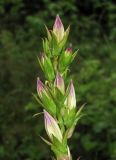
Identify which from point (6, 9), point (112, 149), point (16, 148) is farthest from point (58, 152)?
point (6, 9)

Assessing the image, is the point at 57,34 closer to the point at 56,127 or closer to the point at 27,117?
the point at 56,127

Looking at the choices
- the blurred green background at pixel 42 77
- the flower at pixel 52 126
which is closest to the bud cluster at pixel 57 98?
the flower at pixel 52 126

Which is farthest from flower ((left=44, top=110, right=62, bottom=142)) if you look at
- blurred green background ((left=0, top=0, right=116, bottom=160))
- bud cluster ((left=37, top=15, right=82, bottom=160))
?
blurred green background ((left=0, top=0, right=116, bottom=160))

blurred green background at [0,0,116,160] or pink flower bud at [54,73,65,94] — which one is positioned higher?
pink flower bud at [54,73,65,94]

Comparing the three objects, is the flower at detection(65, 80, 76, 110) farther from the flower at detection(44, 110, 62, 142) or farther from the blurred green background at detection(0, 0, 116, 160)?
the blurred green background at detection(0, 0, 116, 160)

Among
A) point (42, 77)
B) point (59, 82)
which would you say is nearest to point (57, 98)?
point (59, 82)
